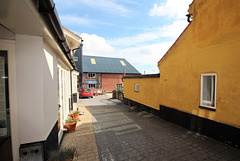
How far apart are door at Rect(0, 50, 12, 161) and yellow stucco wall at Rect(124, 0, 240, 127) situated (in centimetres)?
576

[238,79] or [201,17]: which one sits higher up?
[201,17]

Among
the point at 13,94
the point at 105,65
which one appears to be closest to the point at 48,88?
the point at 13,94

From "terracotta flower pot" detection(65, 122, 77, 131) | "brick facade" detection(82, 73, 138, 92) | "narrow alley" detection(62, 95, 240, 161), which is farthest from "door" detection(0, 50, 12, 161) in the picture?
"brick facade" detection(82, 73, 138, 92)

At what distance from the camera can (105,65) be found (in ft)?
89.7

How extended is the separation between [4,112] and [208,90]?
19.8 feet

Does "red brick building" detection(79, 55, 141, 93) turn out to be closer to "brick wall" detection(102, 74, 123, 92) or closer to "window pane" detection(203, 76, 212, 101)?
"brick wall" detection(102, 74, 123, 92)

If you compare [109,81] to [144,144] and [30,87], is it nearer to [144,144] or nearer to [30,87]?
[144,144]

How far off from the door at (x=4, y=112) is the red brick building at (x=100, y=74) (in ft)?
65.1

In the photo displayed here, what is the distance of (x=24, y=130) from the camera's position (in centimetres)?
210

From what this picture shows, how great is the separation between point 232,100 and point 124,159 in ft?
12.6

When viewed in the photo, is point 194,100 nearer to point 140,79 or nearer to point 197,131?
point 197,131

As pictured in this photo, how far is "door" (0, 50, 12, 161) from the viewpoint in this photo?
6.48ft

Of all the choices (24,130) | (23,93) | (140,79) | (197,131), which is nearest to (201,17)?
(197,131)

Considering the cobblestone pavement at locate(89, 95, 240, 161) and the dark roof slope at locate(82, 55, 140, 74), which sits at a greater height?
the dark roof slope at locate(82, 55, 140, 74)
